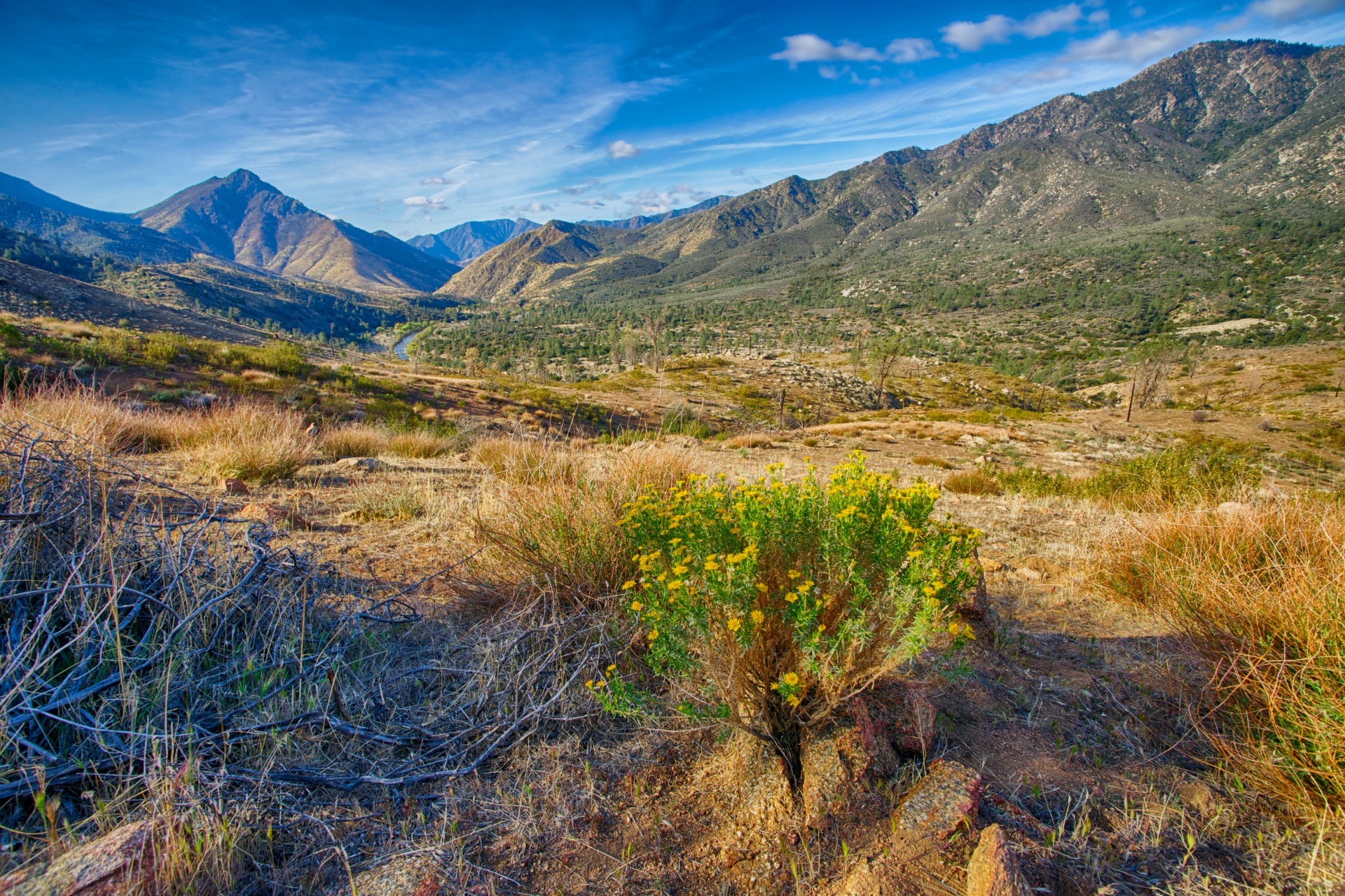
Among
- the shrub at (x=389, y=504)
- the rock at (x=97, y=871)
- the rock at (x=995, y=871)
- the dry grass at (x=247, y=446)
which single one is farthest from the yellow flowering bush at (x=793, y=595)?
the dry grass at (x=247, y=446)

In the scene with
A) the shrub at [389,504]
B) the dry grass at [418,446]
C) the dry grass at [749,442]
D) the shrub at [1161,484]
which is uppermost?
the shrub at [389,504]

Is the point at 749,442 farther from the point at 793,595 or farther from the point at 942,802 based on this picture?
the point at 942,802

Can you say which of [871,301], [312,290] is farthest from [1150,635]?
[312,290]

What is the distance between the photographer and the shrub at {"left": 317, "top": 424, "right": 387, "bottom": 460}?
881cm

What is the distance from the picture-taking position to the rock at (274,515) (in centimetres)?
447

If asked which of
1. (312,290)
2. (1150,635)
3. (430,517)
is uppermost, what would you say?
(312,290)

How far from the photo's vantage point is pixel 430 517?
5129 millimetres

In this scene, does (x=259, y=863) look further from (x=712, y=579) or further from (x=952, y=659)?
(x=952, y=659)

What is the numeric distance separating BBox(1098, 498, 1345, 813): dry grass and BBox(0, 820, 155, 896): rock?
3822 mm

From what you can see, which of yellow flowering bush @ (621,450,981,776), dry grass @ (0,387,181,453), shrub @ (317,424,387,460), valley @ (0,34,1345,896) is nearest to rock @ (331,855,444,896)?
valley @ (0,34,1345,896)

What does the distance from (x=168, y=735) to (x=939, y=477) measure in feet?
36.0

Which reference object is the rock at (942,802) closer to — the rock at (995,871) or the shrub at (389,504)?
the rock at (995,871)

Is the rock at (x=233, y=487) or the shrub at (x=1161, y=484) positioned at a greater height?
the rock at (x=233, y=487)

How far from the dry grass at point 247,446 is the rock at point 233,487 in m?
0.13
